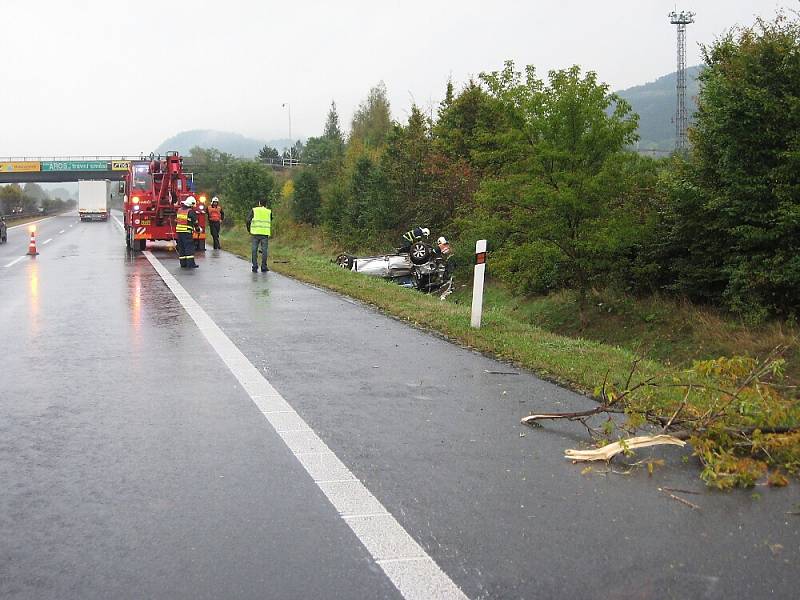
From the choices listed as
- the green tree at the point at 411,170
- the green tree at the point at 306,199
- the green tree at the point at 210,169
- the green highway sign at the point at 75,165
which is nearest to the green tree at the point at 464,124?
the green tree at the point at 411,170

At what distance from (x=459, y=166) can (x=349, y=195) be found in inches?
455

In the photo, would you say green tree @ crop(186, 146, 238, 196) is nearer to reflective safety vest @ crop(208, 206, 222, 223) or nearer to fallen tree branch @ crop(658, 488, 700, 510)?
reflective safety vest @ crop(208, 206, 222, 223)

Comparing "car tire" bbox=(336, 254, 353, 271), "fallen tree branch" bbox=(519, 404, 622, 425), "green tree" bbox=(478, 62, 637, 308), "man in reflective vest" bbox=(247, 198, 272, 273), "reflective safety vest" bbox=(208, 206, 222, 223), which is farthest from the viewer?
"reflective safety vest" bbox=(208, 206, 222, 223)

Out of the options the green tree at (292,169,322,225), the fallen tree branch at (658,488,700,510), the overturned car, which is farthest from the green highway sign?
the fallen tree branch at (658,488,700,510)

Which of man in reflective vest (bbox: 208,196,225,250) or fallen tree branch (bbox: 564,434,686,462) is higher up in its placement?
man in reflective vest (bbox: 208,196,225,250)

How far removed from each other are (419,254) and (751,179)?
984cm

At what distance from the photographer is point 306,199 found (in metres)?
51.4

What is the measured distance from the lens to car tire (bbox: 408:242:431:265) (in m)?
22.8

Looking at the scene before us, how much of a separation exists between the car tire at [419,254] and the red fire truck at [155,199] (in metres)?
7.89

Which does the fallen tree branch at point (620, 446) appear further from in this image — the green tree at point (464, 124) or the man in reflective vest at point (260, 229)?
the green tree at point (464, 124)

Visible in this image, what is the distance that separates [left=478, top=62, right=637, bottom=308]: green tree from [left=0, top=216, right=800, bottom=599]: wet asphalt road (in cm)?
907

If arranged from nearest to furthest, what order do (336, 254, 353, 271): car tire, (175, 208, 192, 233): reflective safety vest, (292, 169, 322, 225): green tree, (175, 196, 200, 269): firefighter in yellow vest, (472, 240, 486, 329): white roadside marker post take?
(472, 240, 486, 329): white roadside marker post < (175, 196, 200, 269): firefighter in yellow vest < (175, 208, 192, 233): reflective safety vest < (336, 254, 353, 271): car tire < (292, 169, 322, 225): green tree

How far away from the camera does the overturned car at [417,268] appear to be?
22.8 meters

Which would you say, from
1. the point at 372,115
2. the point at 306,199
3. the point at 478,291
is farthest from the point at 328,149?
the point at 478,291
